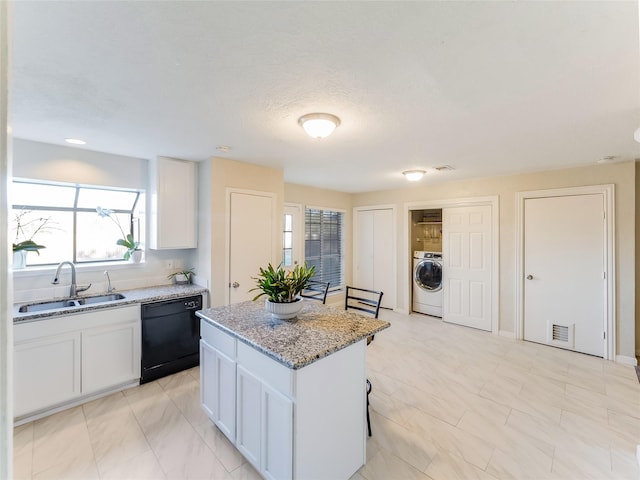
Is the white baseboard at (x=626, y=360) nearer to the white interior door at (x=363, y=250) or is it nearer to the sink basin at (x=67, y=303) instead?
the white interior door at (x=363, y=250)

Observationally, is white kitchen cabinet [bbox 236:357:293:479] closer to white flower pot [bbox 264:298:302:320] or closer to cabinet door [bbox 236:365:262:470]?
cabinet door [bbox 236:365:262:470]

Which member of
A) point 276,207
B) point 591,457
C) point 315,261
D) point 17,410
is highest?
point 276,207

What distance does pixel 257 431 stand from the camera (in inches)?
67.4

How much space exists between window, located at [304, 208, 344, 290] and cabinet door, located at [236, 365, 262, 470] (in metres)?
3.42

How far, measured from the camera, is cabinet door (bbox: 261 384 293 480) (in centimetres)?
149

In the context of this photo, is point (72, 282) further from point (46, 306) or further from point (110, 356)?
point (110, 356)

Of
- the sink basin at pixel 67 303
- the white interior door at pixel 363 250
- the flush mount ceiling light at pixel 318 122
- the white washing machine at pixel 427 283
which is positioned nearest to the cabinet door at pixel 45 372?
the sink basin at pixel 67 303

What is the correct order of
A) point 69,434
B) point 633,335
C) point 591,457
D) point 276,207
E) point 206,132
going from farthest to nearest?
point 276,207 → point 633,335 → point 206,132 → point 69,434 → point 591,457

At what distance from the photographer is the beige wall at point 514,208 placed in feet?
10.7

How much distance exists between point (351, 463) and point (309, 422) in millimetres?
540

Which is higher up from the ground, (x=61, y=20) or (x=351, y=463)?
(x=61, y=20)

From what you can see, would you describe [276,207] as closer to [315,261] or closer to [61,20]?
[315,261]

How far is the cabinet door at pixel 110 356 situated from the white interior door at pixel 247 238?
3.39 ft

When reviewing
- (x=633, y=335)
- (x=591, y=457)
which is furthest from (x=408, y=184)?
(x=591, y=457)
